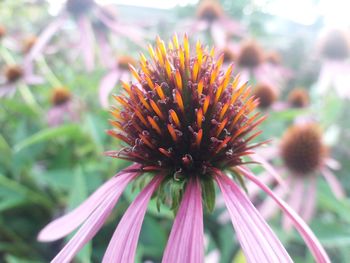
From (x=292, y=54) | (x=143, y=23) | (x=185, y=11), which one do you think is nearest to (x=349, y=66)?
(x=292, y=54)

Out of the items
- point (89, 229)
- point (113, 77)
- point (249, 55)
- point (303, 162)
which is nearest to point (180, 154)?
point (89, 229)

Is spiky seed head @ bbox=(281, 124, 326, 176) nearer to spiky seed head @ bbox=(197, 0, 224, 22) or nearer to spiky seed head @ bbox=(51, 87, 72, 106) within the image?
spiky seed head @ bbox=(51, 87, 72, 106)

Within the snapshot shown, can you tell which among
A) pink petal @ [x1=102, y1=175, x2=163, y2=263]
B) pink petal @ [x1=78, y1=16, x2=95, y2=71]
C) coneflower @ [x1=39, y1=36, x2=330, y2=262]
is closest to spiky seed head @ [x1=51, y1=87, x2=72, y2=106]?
pink petal @ [x1=78, y1=16, x2=95, y2=71]

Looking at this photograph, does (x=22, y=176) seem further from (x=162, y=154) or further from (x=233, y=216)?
(x=233, y=216)

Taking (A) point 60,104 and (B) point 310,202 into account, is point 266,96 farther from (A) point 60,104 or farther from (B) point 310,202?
(A) point 60,104

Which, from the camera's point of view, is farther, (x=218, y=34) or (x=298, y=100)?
(x=218, y=34)
